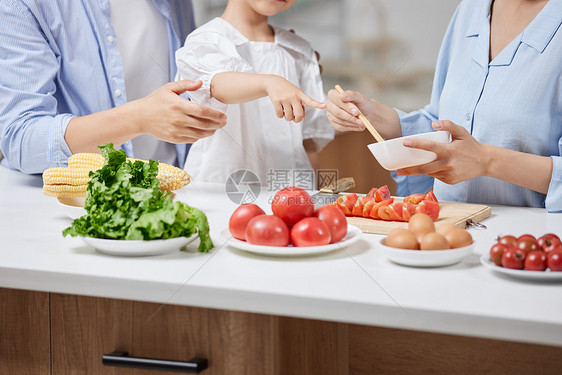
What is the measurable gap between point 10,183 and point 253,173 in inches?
25.7

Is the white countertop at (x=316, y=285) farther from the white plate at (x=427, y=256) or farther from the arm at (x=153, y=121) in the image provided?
the arm at (x=153, y=121)

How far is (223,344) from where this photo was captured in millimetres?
711

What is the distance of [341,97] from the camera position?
51.1 inches

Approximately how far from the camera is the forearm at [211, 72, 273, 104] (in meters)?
1.30

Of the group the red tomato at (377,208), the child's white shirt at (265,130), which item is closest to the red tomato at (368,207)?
the red tomato at (377,208)

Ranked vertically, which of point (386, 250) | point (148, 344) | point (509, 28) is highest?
point (509, 28)

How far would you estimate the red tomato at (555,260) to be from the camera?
66 cm

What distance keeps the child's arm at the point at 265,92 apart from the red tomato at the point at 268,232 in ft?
1.33

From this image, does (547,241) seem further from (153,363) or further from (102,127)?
(102,127)

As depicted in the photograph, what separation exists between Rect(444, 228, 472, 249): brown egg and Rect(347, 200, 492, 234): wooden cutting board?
211mm

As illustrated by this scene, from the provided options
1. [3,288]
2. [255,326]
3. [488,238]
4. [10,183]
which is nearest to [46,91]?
[10,183]

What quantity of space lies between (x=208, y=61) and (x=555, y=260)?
3.39ft

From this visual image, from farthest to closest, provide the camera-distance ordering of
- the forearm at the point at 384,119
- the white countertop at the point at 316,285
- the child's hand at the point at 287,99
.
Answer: the forearm at the point at 384,119 < the child's hand at the point at 287,99 < the white countertop at the point at 316,285

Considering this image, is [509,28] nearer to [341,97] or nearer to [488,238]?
[341,97]
